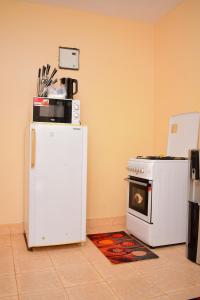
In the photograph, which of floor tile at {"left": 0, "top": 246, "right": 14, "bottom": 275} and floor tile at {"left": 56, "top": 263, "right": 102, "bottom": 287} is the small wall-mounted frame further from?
floor tile at {"left": 56, "top": 263, "right": 102, "bottom": 287}

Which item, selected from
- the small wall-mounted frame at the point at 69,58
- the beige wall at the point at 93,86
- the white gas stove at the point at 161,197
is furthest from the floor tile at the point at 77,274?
the small wall-mounted frame at the point at 69,58

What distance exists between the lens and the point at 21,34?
3398 millimetres

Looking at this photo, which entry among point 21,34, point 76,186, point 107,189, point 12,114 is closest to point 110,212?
point 107,189

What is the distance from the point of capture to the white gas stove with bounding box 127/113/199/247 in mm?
2947

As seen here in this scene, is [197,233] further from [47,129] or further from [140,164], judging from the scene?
[47,129]

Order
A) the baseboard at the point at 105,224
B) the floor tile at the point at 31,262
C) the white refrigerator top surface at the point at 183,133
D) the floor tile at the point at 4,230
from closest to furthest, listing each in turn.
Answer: the floor tile at the point at 31,262 < the white refrigerator top surface at the point at 183,133 < the floor tile at the point at 4,230 < the baseboard at the point at 105,224

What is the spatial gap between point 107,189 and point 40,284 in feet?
5.79

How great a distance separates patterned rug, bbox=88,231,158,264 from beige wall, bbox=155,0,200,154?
1.21 meters

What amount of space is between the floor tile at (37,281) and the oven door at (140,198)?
1.11 metres

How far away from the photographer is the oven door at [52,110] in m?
3.02

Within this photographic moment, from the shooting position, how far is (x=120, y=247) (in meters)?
3.03

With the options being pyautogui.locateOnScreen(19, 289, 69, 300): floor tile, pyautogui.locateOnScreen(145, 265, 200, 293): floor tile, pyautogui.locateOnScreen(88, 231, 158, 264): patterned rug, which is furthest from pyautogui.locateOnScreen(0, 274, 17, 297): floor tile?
pyautogui.locateOnScreen(145, 265, 200, 293): floor tile

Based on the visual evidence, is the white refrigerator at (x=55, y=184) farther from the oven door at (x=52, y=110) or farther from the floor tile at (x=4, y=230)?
the floor tile at (x=4, y=230)

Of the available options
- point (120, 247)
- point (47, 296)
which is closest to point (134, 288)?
point (47, 296)
